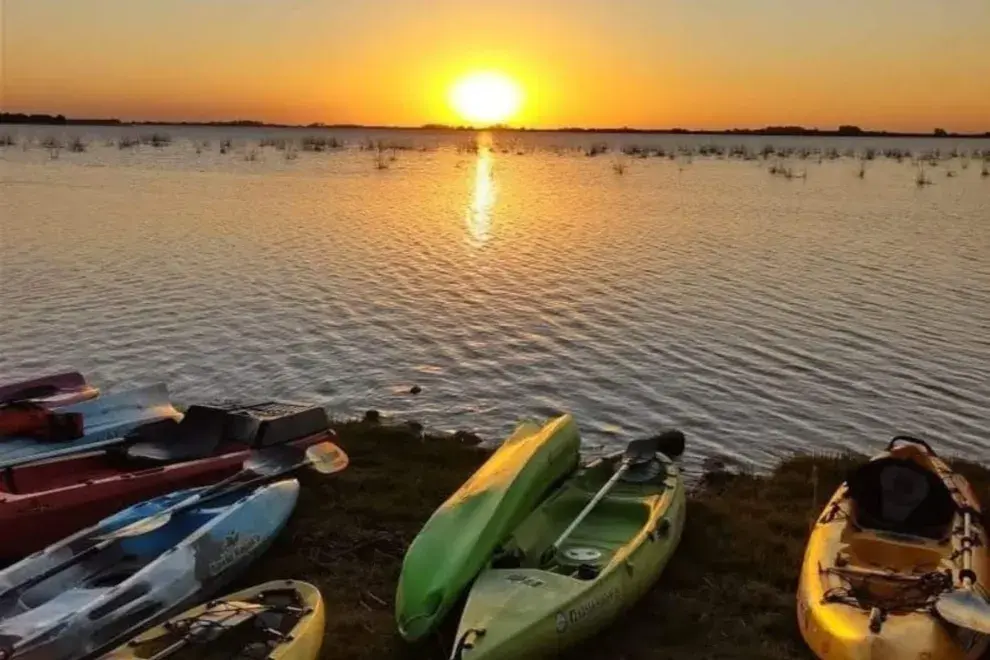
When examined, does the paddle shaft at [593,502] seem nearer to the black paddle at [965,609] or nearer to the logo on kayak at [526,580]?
the logo on kayak at [526,580]

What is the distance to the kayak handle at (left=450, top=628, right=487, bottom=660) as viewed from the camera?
6.32 metres

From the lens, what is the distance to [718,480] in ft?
35.9

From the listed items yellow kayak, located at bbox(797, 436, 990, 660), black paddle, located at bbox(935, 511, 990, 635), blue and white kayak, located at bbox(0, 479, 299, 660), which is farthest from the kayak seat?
black paddle, located at bbox(935, 511, 990, 635)

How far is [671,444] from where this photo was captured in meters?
11.1

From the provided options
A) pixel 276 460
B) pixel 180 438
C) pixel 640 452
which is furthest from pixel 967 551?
pixel 180 438

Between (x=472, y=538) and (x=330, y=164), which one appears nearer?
(x=472, y=538)

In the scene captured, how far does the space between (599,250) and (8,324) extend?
16276mm

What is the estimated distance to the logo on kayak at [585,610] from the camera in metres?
6.78

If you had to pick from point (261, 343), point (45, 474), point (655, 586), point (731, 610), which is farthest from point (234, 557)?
point (261, 343)

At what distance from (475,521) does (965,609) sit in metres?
3.70

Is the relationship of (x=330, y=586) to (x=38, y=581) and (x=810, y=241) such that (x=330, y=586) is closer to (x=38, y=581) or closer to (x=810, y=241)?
(x=38, y=581)

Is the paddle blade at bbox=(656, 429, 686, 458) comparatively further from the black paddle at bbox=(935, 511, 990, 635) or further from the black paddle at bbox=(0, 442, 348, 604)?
the black paddle at bbox=(935, 511, 990, 635)

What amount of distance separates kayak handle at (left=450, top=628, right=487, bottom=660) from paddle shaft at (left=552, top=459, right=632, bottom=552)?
1.70 metres

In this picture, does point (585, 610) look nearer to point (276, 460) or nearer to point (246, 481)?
point (246, 481)
